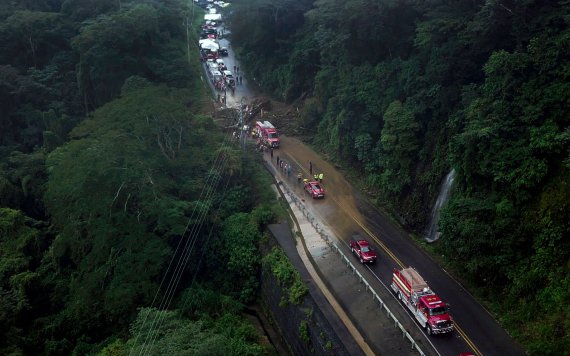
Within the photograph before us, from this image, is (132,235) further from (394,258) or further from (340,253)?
(394,258)

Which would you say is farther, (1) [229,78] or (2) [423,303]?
(1) [229,78]

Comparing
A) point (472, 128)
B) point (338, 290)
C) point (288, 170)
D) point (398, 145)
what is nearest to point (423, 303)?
point (338, 290)

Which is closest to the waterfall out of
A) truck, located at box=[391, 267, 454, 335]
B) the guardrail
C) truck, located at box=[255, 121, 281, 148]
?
the guardrail

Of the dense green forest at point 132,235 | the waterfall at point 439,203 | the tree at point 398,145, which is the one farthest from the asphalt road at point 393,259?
the dense green forest at point 132,235

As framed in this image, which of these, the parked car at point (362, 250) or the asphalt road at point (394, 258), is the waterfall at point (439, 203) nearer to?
the asphalt road at point (394, 258)

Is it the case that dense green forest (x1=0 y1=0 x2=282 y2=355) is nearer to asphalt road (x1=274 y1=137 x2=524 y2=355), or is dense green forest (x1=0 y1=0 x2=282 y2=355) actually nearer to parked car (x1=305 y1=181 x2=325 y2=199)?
parked car (x1=305 y1=181 x2=325 y2=199)

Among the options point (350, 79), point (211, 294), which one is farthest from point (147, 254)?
point (350, 79)
